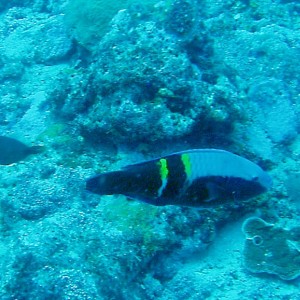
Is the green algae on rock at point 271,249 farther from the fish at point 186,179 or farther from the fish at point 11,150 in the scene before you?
the fish at point 11,150

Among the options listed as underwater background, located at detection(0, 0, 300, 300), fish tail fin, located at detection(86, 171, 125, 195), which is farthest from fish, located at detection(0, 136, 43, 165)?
fish tail fin, located at detection(86, 171, 125, 195)

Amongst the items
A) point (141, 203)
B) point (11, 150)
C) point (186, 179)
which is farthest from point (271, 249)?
point (11, 150)

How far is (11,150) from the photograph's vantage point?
4.23m

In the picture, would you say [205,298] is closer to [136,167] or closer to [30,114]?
[136,167]

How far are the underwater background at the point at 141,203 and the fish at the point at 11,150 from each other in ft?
0.12

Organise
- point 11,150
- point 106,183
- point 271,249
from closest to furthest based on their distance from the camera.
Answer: point 106,183
point 271,249
point 11,150

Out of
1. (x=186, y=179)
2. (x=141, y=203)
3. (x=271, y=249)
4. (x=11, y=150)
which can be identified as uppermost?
(x=186, y=179)

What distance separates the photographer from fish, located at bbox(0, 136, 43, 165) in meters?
4.18

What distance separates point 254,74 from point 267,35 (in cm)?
89

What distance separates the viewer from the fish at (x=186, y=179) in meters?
1.89

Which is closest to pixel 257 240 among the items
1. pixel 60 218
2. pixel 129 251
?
pixel 129 251

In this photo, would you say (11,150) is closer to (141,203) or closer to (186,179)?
(141,203)

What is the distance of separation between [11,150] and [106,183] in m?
2.76

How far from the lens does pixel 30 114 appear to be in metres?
5.75
